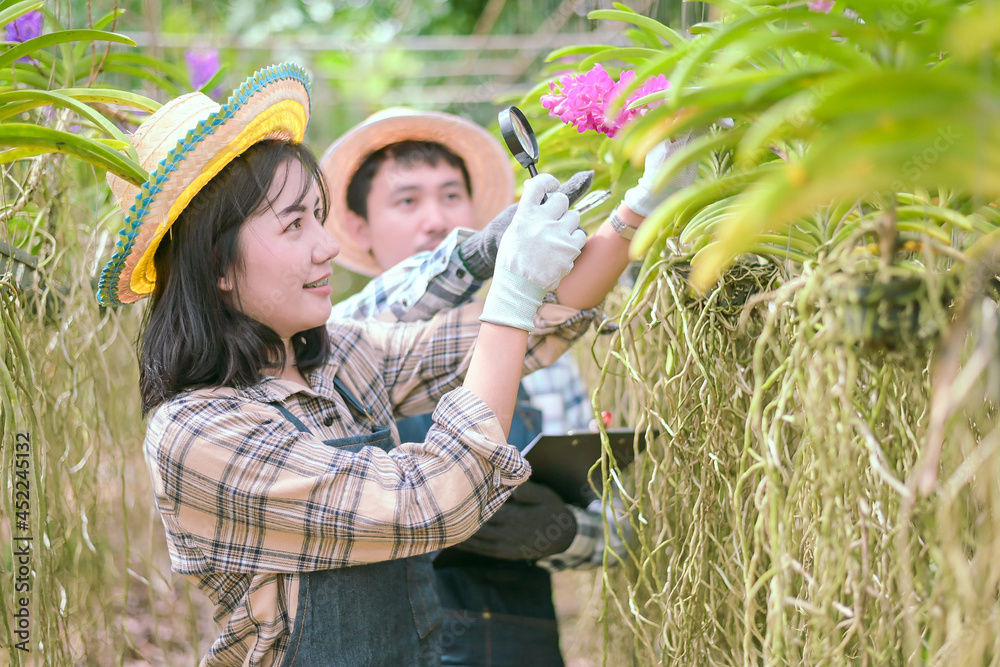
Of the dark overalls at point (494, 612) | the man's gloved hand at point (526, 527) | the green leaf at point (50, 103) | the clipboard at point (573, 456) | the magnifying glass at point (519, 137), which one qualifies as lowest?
the dark overalls at point (494, 612)

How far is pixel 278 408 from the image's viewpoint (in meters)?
0.99

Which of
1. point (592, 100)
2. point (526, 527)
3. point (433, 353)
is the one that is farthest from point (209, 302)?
point (526, 527)

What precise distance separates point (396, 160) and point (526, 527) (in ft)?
2.57

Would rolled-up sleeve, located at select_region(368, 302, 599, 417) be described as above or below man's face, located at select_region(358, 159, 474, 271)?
below

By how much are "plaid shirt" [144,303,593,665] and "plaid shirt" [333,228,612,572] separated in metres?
0.32

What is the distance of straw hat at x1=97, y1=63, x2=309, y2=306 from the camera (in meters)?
0.90

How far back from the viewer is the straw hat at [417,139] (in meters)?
1.59

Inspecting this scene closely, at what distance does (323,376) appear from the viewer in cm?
107

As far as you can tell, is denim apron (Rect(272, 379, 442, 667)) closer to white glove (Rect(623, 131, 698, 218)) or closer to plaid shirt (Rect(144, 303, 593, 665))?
plaid shirt (Rect(144, 303, 593, 665))

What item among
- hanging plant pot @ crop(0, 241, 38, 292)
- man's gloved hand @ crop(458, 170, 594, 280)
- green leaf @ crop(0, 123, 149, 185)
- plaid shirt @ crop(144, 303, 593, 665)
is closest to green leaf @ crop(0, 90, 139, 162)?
green leaf @ crop(0, 123, 149, 185)

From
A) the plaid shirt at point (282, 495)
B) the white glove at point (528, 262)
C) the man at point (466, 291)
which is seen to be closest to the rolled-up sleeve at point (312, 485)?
the plaid shirt at point (282, 495)

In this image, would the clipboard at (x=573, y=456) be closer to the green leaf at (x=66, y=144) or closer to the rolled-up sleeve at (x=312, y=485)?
the rolled-up sleeve at (x=312, y=485)

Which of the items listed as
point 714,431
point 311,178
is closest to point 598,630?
point 714,431

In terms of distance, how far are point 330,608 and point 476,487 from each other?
0.77 ft
